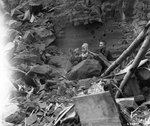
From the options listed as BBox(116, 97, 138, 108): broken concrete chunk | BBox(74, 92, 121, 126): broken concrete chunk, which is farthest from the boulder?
BBox(74, 92, 121, 126): broken concrete chunk

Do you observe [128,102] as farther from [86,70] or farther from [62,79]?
[62,79]

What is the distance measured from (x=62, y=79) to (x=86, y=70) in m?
0.93

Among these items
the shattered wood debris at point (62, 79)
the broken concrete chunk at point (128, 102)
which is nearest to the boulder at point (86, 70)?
the shattered wood debris at point (62, 79)

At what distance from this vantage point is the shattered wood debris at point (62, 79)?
12.4 ft

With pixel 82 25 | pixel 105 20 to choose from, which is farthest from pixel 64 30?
pixel 105 20

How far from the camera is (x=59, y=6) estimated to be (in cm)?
1038

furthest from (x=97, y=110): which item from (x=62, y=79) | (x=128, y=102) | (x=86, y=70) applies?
(x=62, y=79)

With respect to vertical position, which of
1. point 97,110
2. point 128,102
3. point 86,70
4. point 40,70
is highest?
point 97,110

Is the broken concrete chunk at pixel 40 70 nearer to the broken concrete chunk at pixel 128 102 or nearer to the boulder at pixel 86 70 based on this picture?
the boulder at pixel 86 70

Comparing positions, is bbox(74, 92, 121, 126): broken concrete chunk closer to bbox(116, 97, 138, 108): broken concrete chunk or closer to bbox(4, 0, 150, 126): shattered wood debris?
bbox(4, 0, 150, 126): shattered wood debris

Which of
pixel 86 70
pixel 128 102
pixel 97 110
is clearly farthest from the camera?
pixel 86 70

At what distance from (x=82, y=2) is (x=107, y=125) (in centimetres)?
713

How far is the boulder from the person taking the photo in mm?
7270

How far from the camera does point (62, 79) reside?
7723 mm
